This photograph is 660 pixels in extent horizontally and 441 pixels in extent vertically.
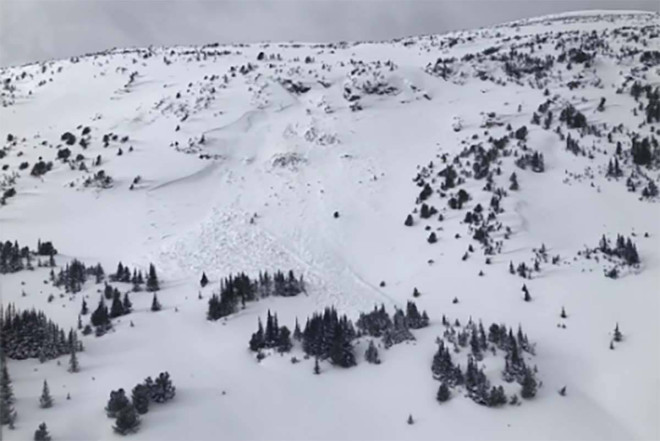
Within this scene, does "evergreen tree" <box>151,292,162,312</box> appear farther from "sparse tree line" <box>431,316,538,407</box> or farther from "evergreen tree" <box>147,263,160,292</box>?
"sparse tree line" <box>431,316,538,407</box>

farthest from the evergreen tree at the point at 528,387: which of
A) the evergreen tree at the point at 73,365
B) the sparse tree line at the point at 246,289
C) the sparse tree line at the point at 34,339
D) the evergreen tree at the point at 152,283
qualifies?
the evergreen tree at the point at 152,283

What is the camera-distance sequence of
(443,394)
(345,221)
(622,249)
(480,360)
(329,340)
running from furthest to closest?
(345,221), (622,249), (329,340), (480,360), (443,394)

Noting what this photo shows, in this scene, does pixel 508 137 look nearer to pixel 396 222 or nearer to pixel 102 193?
pixel 396 222

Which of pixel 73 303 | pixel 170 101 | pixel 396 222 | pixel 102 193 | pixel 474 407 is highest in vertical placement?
pixel 170 101

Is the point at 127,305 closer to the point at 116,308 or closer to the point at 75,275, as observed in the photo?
the point at 116,308

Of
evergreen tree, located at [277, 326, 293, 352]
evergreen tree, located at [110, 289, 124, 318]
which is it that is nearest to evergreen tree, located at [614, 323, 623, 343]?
evergreen tree, located at [277, 326, 293, 352]

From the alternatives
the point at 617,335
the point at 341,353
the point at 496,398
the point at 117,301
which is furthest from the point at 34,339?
the point at 617,335

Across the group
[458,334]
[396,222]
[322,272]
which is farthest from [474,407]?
[396,222]
